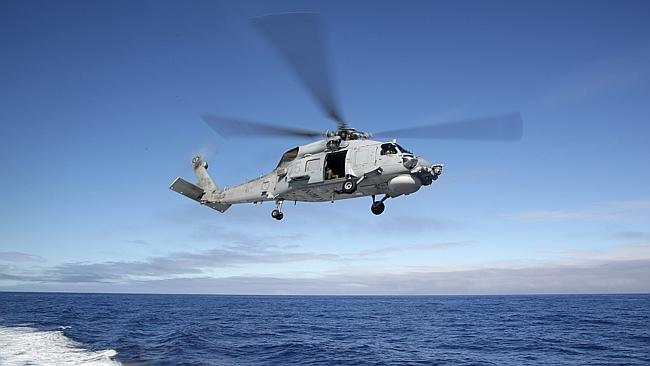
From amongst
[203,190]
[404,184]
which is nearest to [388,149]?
[404,184]

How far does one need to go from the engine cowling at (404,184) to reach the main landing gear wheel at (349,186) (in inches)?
51.6

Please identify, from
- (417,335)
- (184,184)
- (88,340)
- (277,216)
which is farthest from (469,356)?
(88,340)

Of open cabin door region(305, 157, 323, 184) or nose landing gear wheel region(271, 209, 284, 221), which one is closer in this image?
open cabin door region(305, 157, 323, 184)

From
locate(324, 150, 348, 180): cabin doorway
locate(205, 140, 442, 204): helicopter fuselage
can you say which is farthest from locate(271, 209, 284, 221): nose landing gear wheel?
locate(324, 150, 348, 180): cabin doorway

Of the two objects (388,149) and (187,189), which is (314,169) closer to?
(388,149)

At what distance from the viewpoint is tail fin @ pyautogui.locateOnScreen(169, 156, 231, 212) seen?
22.3m

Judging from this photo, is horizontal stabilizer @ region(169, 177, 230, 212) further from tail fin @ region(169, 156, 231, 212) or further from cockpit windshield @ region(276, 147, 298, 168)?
cockpit windshield @ region(276, 147, 298, 168)

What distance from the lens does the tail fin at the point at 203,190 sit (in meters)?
22.3

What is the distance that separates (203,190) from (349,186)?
32.1 feet

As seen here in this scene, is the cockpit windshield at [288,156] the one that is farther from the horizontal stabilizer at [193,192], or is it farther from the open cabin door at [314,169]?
the horizontal stabilizer at [193,192]

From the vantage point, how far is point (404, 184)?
15.6 metres

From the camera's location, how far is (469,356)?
111 ft

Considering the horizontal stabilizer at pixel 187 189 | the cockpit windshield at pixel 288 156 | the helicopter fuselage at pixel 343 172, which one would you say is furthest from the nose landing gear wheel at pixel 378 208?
the horizontal stabilizer at pixel 187 189

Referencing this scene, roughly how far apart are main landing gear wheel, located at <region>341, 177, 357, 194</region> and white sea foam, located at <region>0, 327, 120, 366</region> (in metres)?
20.9
